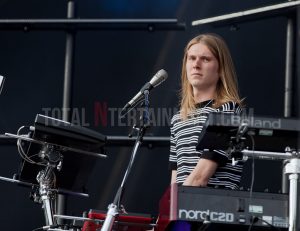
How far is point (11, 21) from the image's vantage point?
5555 millimetres

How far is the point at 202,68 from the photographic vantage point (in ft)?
14.0

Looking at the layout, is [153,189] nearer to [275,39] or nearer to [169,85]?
[169,85]

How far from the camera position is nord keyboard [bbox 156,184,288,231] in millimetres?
Result: 3465

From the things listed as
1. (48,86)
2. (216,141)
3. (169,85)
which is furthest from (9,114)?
(216,141)

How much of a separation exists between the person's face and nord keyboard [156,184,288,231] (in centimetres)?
91

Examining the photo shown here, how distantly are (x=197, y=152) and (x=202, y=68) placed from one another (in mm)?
470

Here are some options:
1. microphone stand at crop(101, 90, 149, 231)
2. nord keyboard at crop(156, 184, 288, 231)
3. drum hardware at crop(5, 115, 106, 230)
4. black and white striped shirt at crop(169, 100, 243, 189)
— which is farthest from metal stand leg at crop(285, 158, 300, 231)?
drum hardware at crop(5, 115, 106, 230)

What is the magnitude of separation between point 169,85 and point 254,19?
710 millimetres

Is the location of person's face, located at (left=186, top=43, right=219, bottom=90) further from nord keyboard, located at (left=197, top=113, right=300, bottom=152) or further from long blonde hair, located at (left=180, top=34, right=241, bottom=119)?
nord keyboard, located at (left=197, top=113, right=300, bottom=152)

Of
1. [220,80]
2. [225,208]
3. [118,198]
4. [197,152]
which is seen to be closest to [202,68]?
[220,80]

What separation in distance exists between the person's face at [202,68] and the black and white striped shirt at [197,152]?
111 mm

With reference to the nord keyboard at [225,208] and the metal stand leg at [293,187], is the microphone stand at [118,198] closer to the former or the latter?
the nord keyboard at [225,208]

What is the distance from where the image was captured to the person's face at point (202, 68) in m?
4.27

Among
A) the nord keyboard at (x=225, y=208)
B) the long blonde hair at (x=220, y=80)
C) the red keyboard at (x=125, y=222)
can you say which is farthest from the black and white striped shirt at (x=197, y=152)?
the nord keyboard at (x=225, y=208)
